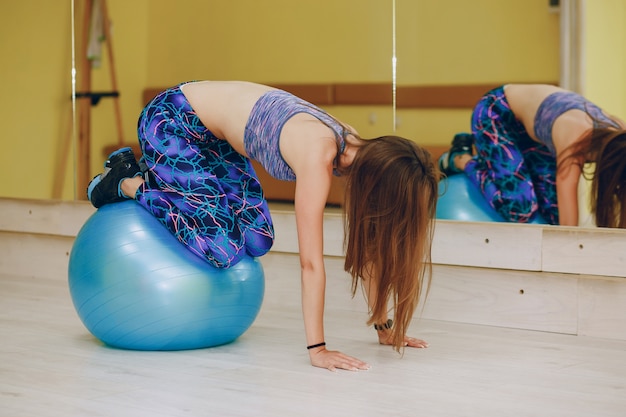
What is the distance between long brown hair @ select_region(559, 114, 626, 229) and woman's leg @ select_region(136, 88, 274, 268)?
4.41 ft

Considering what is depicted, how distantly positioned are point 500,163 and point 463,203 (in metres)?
0.24

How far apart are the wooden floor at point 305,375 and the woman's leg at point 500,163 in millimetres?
565

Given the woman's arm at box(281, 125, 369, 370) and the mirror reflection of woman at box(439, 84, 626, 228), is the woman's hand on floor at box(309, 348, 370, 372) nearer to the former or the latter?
the woman's arm at box(281, 125, 369, 370)

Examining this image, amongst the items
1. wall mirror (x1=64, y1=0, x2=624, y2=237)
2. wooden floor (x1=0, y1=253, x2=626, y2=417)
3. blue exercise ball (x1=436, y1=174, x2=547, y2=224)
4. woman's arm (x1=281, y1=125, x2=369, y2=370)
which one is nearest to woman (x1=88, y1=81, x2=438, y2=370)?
woman's arm (x1=281, y1=125, x2=369, y2=370)

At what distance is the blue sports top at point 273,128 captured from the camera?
119 inches

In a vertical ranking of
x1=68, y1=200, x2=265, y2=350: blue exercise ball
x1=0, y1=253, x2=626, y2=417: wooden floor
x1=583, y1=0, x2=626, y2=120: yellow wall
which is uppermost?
x1=583, y1=0, x2=626, y2=120: yellow wall

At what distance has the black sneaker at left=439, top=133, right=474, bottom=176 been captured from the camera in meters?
4.07

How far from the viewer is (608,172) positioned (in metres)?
3.76

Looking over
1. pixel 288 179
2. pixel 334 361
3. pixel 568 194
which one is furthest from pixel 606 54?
pixel 334 361

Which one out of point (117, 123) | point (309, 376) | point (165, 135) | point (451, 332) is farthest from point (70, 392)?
point (117, 123)

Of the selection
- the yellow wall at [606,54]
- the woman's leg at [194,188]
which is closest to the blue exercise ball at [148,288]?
the woman's leg at [194,188]

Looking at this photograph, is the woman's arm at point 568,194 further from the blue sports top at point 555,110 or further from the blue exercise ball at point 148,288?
the blue exercise ball at point 148,288

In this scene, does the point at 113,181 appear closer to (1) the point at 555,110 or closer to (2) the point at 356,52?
(2) the point at 356,52

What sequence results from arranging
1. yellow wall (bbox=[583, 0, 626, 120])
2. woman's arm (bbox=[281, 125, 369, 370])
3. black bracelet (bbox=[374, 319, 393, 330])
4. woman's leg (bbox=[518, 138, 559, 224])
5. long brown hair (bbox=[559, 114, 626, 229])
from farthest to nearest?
woman's leg (bbox=[518, 138, 559, 224])
long brown hair (bbox=[559, 114, 626, 229])
yellow wall (bbox=[583, 0, 626, 120])
black bracelet (bbox=[374, 319, 393, 330])
woman's arm (bbox=[281, 125, 369, 370])
